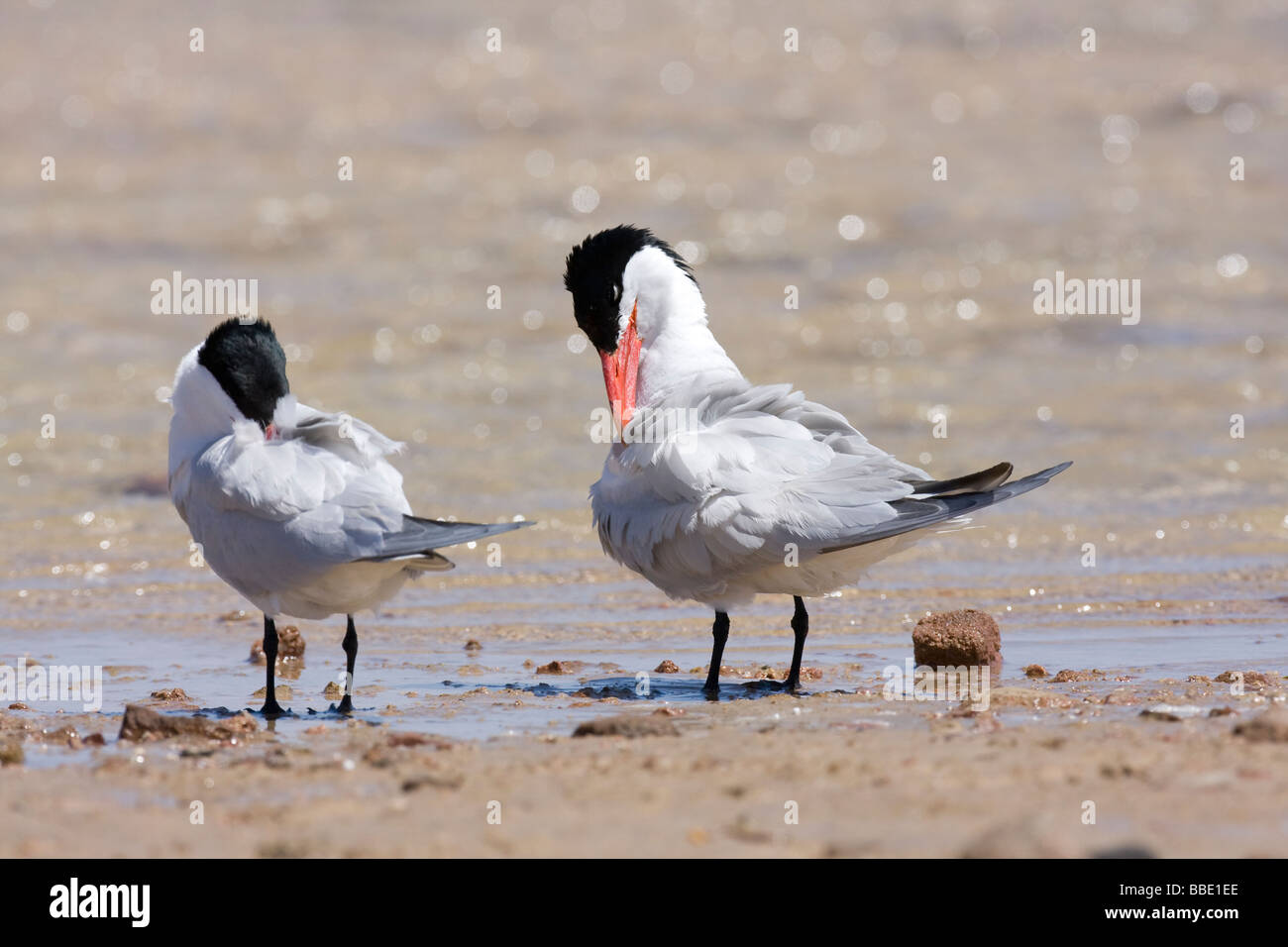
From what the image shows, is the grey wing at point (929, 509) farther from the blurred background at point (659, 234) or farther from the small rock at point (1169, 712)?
the blurred background at point (659, 234)

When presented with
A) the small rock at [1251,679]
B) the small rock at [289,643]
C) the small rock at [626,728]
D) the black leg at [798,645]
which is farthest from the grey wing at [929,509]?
the small rock at [289,643]

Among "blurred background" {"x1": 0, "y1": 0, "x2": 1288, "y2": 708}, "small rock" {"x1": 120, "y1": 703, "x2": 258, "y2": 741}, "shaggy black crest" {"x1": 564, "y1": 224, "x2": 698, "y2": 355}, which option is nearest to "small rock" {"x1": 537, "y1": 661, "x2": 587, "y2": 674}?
"blurred background" {"x1": 0, "y1": 0, "x2": 1288, "y2": 708}

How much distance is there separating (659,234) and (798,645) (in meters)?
9.00

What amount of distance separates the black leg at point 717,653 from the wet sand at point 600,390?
0.21ft

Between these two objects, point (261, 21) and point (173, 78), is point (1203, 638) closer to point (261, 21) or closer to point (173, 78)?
point (173, 78)

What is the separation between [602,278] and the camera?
5.36 meters

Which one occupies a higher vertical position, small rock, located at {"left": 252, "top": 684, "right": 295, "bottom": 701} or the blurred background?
the blurred background

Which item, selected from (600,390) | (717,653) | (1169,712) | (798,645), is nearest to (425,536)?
(717,653)

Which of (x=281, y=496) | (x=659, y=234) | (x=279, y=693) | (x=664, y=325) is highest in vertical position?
(x=659, y=234)

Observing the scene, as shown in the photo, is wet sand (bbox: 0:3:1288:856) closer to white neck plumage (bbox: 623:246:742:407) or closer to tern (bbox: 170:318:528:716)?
tern (bbox: 170:318:528:716)

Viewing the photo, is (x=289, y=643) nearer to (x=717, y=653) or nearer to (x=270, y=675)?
(x=270, y=675)

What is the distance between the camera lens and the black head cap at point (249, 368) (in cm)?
461

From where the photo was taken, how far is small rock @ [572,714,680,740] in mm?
3883
